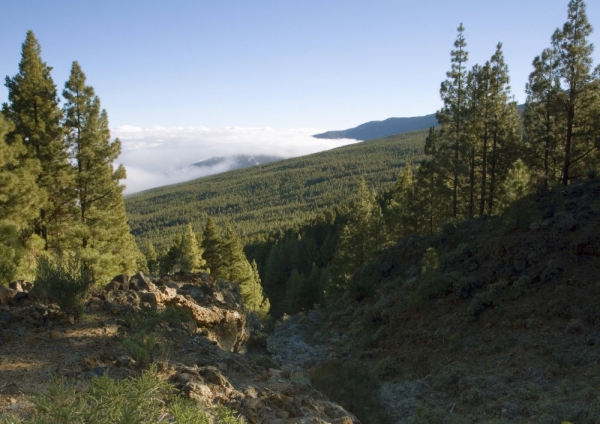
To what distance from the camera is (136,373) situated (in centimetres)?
568

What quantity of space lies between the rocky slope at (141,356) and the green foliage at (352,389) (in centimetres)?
113

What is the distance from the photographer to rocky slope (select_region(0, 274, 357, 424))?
5.35 meters

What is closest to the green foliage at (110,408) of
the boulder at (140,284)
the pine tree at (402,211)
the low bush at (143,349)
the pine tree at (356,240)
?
the low bush at (143,349)

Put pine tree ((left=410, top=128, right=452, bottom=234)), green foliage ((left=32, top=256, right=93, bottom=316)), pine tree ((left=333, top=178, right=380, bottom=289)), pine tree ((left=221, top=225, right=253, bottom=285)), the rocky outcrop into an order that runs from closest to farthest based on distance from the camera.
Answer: green foliage ((left=32, top=256, right=93, bottom=316)), the rocky outcrop, pine tree ((left=410, top=128, right=452, bottom=234)), pine tree ((left=333, top=178, right=380, bottom=289)), pine tree ((left=221, top=225, right=253, bottom=285))

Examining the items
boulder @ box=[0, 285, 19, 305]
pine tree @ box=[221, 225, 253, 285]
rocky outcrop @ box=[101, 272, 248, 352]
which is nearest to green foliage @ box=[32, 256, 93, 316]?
boulder @ box=[0, 285, 19, 305]

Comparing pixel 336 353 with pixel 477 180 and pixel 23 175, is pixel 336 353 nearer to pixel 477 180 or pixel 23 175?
pixel 23 175

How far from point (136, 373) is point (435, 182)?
2373cm

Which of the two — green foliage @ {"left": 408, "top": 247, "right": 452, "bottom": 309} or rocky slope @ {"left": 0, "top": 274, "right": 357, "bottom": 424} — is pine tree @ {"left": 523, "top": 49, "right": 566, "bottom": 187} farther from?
rocky slope @ {"left": 0, "top": 274, "right": 357, "bottom": 424}

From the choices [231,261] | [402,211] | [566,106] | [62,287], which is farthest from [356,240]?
[62,287]

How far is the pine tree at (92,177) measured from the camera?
53.8 feet

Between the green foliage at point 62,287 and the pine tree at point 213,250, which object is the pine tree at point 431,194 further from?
the green foliage at point 62,287

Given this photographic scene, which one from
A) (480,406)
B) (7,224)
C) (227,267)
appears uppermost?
(7,224)

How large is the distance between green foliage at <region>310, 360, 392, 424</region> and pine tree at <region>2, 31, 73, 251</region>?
12385 millimetres

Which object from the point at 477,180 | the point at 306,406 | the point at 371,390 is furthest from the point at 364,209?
the point at 306,406
